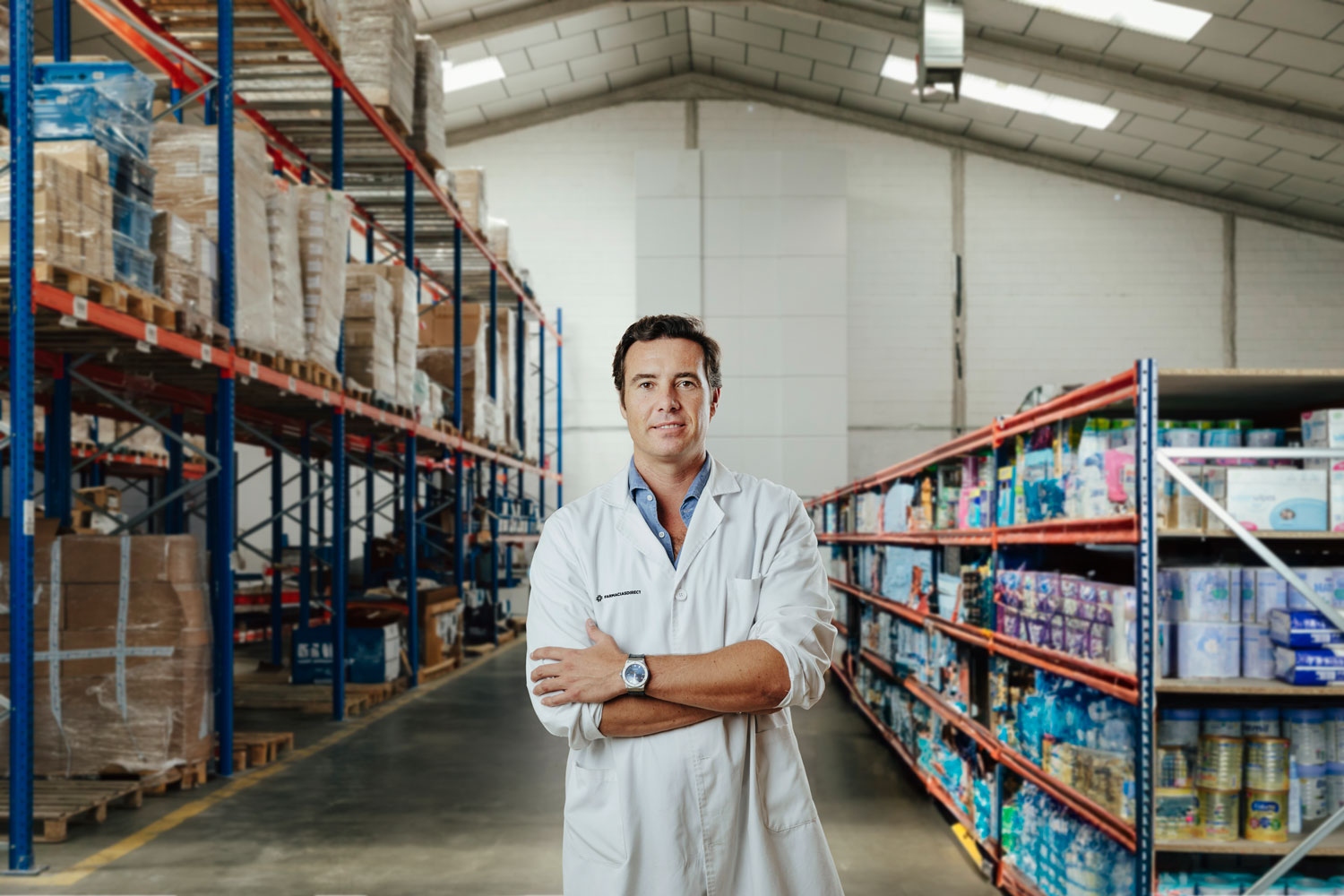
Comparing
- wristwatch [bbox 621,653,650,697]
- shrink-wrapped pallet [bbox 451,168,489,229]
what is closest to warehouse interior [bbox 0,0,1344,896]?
wristwatch [bbox 621,653,650,697]

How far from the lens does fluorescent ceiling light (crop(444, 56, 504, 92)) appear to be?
17266 mm

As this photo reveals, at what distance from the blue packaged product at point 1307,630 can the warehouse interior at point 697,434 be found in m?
0.01

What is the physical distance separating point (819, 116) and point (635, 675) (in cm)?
1898

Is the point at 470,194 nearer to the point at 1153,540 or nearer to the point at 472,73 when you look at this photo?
the point at 472,73

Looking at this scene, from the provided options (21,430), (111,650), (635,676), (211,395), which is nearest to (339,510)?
(211,395)

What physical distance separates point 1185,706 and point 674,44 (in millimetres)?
16811

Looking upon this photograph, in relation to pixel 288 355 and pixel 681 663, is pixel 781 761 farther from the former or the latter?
pixel 288 355

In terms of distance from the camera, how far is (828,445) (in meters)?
16.6

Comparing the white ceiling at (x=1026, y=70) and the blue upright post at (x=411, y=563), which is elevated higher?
the white ceiling at (x=1026, y=70)

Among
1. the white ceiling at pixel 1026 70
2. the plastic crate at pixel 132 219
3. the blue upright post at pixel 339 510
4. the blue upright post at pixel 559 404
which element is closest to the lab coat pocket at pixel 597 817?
the plastic crate at pixel 132 219

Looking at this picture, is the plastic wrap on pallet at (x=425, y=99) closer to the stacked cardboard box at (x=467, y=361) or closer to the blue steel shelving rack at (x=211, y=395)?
the blue steel shelving rack at (x=211, y=395)

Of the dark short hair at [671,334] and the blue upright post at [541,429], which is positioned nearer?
A: the dark short hair at [671,334]

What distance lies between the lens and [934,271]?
19.4 metres

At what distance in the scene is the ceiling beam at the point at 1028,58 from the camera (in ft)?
47.9
